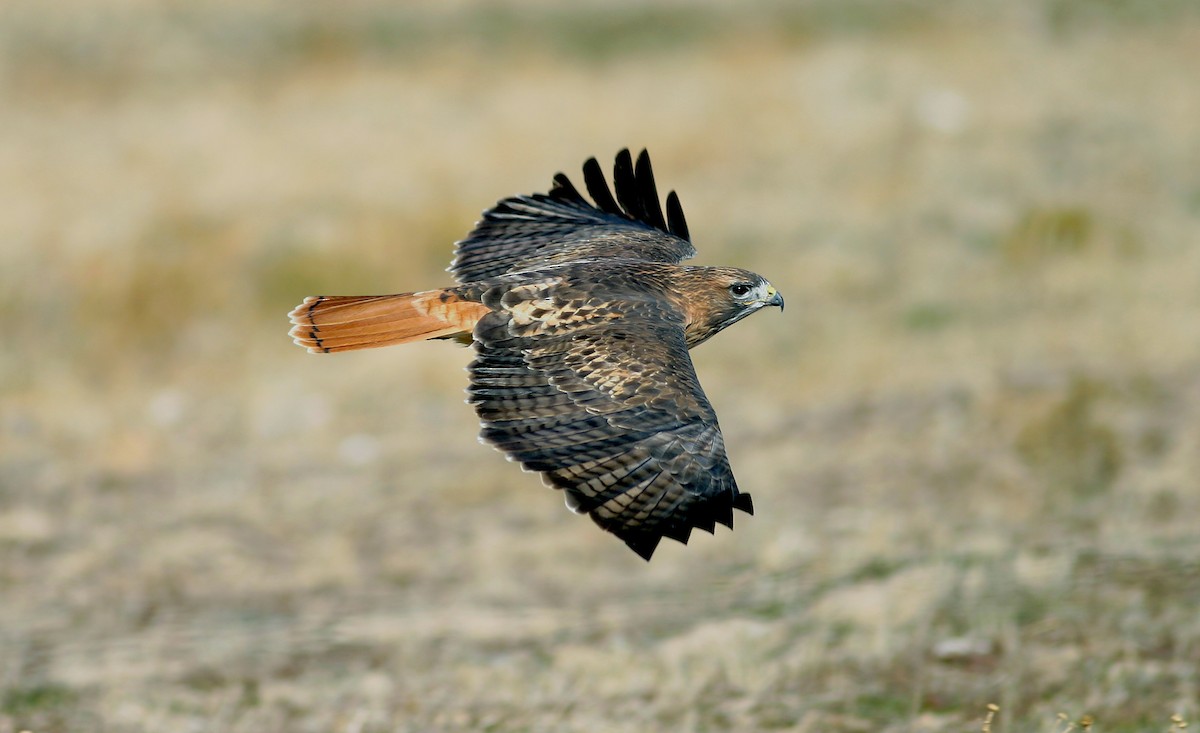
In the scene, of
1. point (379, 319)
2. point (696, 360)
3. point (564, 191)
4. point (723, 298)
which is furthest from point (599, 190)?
point (696, 360)

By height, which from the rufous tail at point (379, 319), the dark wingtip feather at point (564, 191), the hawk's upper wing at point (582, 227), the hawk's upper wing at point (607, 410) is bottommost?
the hawk's upper wing at point (607, 410)

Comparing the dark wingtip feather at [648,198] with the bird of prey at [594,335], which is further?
the dark wingtip feather at [648,198]

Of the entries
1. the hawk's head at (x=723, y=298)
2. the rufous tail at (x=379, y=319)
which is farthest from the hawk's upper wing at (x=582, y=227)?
the rufous tail at (x=379, y=319)

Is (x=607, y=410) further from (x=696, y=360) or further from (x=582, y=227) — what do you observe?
(x=696, y=360)

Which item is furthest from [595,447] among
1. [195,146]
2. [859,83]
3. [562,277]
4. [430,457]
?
[859,83]

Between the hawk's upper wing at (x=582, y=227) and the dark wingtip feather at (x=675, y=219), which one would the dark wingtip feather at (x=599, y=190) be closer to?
the hawk's upper wing at (x=582, y=227)

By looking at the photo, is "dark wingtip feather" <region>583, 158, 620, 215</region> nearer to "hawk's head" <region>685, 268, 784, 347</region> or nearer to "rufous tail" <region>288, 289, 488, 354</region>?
"hawk's head" <region>685, 268, 784, 347</region>

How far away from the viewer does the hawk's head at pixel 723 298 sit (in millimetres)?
7754

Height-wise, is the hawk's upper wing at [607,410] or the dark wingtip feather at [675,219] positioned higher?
the dark wingtip feather at [675,219]

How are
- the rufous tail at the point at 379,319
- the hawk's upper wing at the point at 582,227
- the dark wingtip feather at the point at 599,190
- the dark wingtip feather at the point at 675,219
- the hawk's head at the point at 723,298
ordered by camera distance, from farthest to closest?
the dark wingtip feather at the point at 599,190
the dark wingtip feather at the point at 675,219
the hawk's upper wing at the point at 582,227
the hawk's head at the point at 723,298
the rufous tail at the point at 379,319

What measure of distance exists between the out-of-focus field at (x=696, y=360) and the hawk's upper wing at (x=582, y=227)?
2.27 meters

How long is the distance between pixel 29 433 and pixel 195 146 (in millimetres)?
3638

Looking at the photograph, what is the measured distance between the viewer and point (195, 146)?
15141 mm

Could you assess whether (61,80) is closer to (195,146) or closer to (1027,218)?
(195,146)
